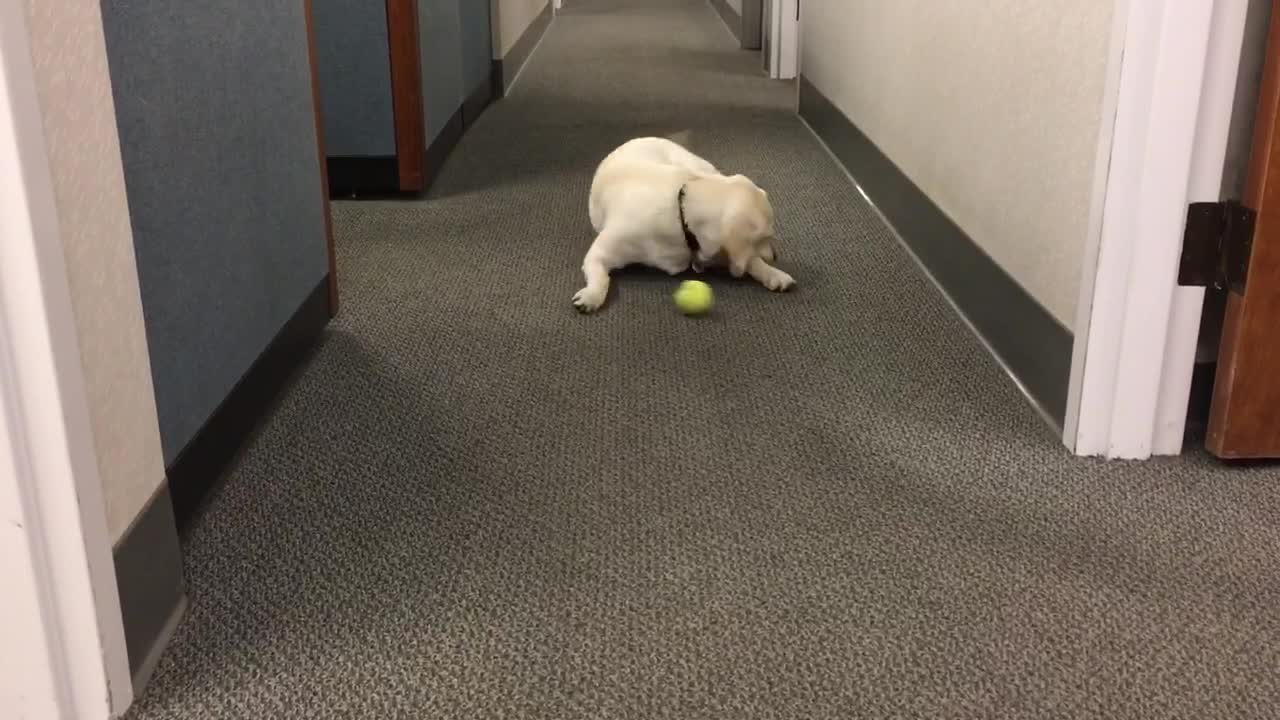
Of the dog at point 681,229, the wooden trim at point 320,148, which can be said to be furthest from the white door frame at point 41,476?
the dog at point 681,229

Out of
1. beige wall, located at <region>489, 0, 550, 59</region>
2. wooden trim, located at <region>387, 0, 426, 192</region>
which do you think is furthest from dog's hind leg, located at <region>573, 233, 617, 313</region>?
beige wall, located at <region>489, 0, 550, 59</region>

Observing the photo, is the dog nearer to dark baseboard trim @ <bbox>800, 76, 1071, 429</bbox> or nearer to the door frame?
dark baseboard trim @ <bbox>800, 76, 1071, 429</bbox>

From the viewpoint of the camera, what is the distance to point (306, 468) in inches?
53.8

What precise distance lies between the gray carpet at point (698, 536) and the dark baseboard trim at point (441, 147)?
2.49ft

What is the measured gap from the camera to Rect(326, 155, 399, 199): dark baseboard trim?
2611 mm

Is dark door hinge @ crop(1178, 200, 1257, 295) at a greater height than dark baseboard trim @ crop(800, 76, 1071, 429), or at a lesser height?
greater

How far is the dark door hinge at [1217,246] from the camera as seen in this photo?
128cm

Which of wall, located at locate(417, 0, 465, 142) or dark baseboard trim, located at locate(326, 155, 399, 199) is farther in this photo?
wall, located at locate(417, 0, 465, 142)

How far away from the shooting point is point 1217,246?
51.6 inches

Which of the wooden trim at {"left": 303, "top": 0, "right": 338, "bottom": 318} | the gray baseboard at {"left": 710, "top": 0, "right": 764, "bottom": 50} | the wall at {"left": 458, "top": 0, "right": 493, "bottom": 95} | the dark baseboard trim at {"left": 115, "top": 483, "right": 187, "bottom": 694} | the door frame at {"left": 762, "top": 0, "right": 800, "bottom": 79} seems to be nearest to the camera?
the dark baseboard trim at {"left": 115, "top": 483, "right": 187, "bottom": 694}

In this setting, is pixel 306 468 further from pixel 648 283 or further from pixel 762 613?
pixel 648 283

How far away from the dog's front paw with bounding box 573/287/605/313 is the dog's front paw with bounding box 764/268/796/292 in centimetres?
28

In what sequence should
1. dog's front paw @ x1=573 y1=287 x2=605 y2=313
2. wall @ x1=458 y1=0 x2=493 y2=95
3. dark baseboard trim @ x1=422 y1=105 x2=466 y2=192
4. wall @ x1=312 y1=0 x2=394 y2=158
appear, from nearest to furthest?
dog's front paw @ x1=573 y1=287 x2=605 y2=313
wall @ x1=312 y1=0 x2=394 y2=158
dark baseboard trim @ x1=422 y1=105 x2=466 y2=192
wall @ x1=458 y1=0 x2=493 y2=95

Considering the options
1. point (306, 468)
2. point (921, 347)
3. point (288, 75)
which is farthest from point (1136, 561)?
point (288, 75)
